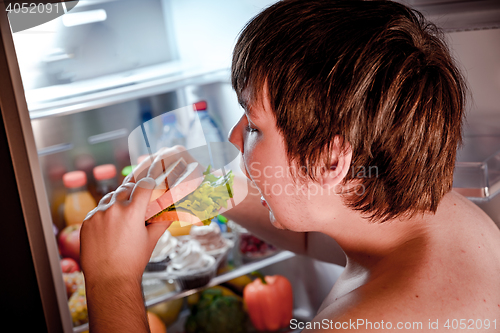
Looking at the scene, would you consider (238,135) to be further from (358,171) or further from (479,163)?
(479,163)

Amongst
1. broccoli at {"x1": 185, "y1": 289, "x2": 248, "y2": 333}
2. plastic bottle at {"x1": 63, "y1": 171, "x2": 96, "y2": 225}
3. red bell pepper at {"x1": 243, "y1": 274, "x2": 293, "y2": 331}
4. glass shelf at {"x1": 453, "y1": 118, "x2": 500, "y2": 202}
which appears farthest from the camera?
red bell pepper at {"x1": 243, "y1": 274, "x2": 293, "y2": 331}

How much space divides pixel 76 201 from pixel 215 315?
2.09 feet

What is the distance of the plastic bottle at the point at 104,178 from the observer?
1154 millimetres

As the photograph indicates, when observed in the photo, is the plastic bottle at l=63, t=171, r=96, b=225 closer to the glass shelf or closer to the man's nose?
the man's nose

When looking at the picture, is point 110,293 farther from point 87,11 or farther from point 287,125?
point 87,11

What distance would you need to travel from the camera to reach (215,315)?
1316 millimetres

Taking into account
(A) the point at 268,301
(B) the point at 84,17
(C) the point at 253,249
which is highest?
(B) the point at 84,17

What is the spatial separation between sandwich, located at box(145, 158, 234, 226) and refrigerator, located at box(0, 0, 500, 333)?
0.63 feet

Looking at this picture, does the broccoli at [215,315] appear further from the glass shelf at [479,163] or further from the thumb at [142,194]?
the glass shelf at [479,163]

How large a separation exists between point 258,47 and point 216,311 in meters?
1.00

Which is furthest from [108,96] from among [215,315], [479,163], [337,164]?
[479,163]

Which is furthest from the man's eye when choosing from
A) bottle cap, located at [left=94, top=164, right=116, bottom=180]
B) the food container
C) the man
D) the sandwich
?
the food container

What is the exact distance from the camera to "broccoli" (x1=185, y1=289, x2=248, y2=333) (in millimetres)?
1314

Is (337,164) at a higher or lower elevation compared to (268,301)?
higher
